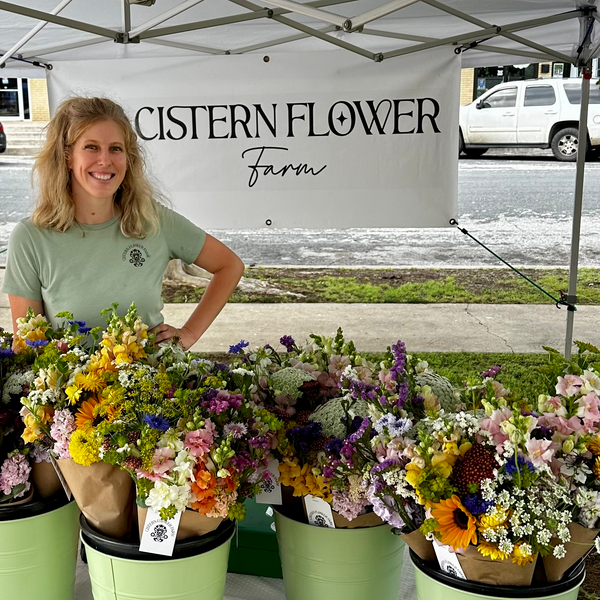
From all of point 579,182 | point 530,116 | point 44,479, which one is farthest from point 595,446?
point 530,116

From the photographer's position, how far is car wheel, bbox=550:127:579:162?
11070mm

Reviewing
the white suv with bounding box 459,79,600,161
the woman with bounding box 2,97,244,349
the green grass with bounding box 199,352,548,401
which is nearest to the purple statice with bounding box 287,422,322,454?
the woman with bounding box 2,97,244,349

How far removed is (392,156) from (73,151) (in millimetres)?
1639

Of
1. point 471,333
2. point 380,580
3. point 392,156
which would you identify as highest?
point 392,156

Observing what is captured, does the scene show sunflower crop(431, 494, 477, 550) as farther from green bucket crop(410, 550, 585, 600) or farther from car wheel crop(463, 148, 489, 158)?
car wheel crop(463, 148, 489, 158)

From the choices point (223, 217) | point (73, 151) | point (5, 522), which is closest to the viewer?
point (5, 522)

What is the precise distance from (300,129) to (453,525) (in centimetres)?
231

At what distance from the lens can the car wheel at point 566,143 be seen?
11070mm

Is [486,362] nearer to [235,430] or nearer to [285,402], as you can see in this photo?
[285,402]

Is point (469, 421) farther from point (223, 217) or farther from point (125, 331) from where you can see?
point (223, 217)

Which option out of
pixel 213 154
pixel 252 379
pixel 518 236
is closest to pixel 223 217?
pixel 213 154

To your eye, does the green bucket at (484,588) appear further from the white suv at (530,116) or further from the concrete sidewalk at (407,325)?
the white suv at (530,116)

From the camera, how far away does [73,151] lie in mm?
1776

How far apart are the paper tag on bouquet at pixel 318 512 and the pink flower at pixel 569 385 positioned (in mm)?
420
